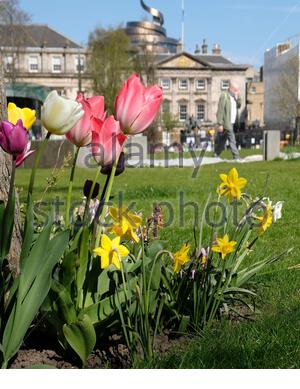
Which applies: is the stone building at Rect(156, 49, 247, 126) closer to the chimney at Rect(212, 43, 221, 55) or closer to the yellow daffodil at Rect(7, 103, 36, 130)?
the chimney at Rect(212, 43, 221, 55)

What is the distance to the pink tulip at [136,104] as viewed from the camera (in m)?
1.62

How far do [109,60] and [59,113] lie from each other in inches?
1728

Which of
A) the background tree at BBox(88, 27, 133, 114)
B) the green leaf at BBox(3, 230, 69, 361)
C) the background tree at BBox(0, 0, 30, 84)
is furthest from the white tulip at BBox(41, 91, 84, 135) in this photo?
the background tree at BBox(88, 27, 133, 114)

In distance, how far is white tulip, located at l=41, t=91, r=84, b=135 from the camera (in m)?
1.50

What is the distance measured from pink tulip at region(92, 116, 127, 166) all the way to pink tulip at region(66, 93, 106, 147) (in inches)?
0.9

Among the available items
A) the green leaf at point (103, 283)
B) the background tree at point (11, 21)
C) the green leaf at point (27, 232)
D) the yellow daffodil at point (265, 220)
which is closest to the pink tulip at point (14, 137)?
the green leaf at point (27, 232)

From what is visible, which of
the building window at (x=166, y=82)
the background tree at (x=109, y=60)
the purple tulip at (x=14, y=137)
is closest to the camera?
the purple tulip at (x=14, y=137)

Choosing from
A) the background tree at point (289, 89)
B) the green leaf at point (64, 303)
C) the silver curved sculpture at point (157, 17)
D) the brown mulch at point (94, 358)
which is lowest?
the brown mulch at point (94, 358)

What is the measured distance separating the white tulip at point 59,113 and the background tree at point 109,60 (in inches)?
1665

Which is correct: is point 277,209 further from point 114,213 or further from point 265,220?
point 114,213

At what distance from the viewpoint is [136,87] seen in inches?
63.7

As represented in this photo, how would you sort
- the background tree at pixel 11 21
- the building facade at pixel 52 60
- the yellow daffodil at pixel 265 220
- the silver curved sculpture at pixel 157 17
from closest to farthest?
1. the yellow daffodil at pixel 265 220
2. the background tree at pixel 11 21
3. the building facade at pixel 52 60
4. the silver curved sculpture at pixel 157 17

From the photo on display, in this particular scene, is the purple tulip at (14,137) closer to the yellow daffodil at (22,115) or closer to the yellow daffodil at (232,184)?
the yellow daffodil at (22,115)

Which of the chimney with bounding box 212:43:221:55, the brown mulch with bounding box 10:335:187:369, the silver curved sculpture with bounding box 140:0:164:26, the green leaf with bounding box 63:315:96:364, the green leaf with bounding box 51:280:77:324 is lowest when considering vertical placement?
the brown mulch with bounding box 10:335:187:369
